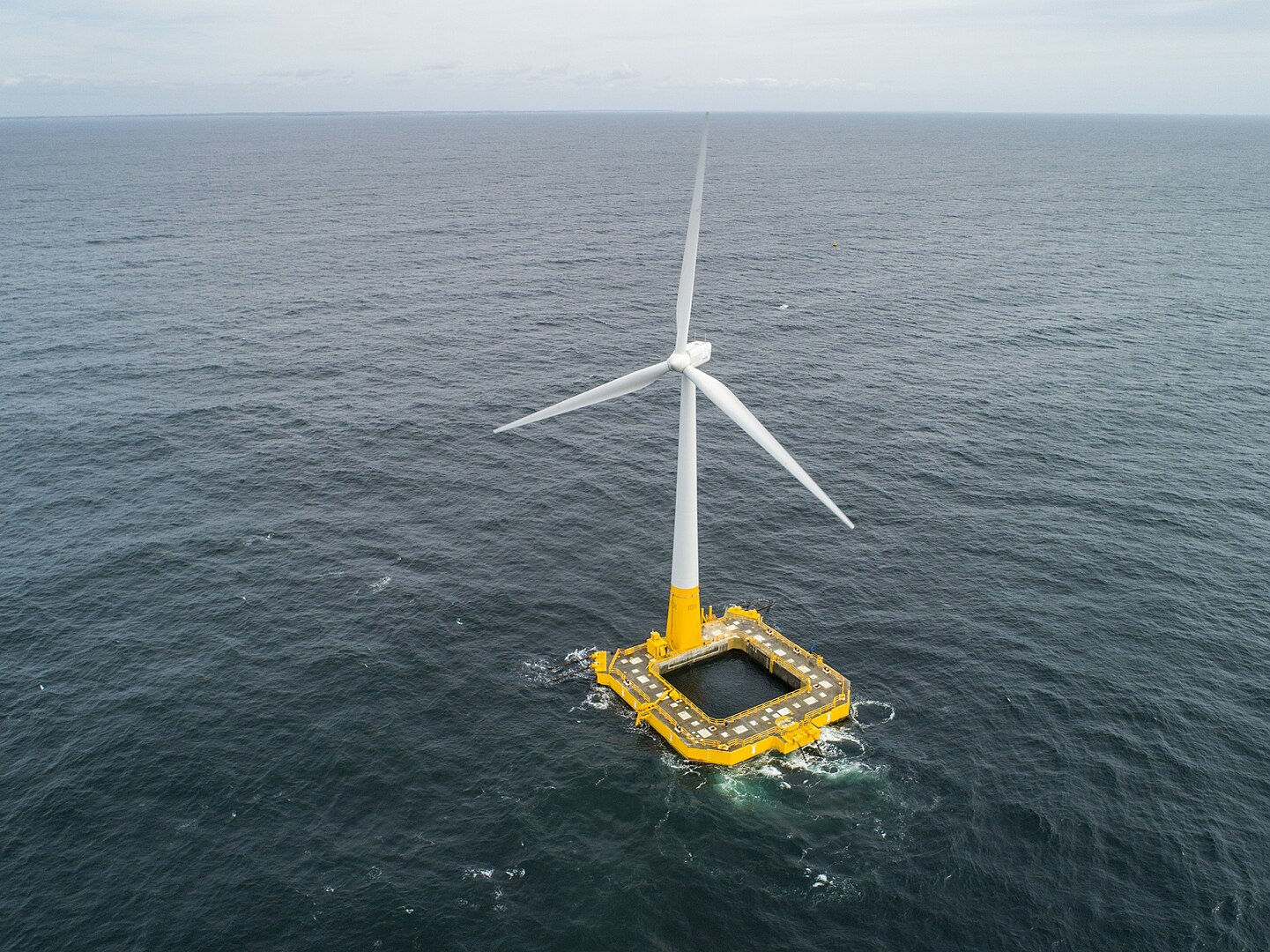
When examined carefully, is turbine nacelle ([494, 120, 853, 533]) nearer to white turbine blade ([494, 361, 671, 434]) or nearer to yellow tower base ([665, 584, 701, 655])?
white turbine blade ([494, 361, 671, 434])

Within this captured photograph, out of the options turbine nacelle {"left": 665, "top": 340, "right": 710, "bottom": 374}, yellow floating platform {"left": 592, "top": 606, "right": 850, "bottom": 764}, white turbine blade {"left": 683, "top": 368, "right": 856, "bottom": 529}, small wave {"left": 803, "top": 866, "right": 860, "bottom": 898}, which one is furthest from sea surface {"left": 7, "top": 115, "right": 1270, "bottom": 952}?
turbine nacelle {"left": 665, "top": 340, "right": 710, "bottom": 374}

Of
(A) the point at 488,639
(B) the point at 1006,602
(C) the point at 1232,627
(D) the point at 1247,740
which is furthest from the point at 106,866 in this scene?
(C) the point at 1232,627

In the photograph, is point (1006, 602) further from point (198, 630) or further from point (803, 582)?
point (198, 630)

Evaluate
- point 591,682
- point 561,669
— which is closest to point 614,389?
point 591,682

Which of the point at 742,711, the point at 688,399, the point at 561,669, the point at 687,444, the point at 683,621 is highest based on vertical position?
the point at 688,399

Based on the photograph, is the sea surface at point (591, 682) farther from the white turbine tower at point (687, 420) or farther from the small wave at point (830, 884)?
the white turbine tower at point (687, 420)

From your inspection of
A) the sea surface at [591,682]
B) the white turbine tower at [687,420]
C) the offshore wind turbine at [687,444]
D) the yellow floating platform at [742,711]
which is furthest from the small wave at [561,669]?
the white turbine tower at [687,420]

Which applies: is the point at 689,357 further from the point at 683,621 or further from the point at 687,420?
the point at 683,621
